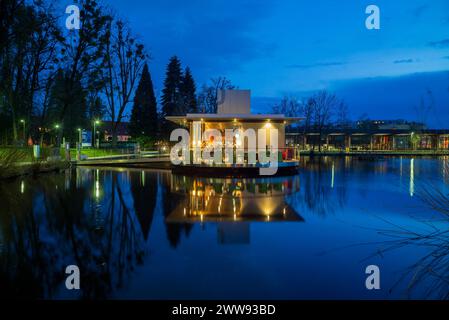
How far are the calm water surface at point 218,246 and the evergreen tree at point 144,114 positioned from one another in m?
38.2

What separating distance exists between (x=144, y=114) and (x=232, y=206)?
41.8 m

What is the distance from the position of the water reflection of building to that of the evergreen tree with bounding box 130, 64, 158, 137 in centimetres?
3578

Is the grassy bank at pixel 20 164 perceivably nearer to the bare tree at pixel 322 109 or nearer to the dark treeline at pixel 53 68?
the dark treeline at pixel 53 68

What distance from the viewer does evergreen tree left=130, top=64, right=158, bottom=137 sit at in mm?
49062

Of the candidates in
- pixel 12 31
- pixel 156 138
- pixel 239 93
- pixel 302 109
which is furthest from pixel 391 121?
pixel 12 31

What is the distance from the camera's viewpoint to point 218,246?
20.2 feet

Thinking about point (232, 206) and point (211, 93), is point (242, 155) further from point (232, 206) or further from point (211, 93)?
point (211, 93)

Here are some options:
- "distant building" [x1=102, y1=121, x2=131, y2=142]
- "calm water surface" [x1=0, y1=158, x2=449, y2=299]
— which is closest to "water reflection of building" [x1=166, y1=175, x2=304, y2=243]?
"calm water surface" [x1=0, y1=158, x2=449, y2=299]

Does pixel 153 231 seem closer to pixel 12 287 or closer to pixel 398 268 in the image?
pixel 12 287

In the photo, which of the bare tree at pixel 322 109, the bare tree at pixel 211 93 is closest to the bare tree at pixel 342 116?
the bare tree at pixel 322 109

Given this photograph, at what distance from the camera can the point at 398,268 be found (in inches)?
201

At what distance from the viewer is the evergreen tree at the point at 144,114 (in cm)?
4906

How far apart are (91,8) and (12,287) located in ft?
93.4

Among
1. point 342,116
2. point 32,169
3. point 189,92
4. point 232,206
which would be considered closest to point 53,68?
point 32,169
